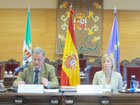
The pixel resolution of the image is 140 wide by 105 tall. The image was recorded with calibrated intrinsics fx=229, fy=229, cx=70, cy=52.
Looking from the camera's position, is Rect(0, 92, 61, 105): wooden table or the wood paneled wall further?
the wood paneled wall

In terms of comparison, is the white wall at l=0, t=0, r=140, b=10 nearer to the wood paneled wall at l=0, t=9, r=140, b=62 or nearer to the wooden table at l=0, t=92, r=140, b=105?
the wood paneled wall at l=0, t=9, r=140, b=62

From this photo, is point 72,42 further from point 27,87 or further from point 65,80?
point 27,87

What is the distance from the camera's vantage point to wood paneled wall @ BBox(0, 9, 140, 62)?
29.8ft

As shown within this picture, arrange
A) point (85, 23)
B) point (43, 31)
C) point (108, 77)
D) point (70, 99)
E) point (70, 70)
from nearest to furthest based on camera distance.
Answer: point (70, 99)
point (108, 77)
point (70, 70)
point (85, 23)
point (43, 31)

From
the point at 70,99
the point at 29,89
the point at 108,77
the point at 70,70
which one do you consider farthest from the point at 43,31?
the point at 70,99

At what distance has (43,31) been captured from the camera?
9.13m

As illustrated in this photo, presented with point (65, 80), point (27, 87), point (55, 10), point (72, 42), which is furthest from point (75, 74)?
point (55, 10)

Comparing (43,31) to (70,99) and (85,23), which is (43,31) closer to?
(85,23)

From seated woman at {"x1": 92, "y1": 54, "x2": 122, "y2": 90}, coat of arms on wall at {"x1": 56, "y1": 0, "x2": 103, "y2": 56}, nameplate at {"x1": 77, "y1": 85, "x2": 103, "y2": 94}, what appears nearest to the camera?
nameplate at {"x1": 77, "y1": 85, "x2": 103, "y2": 94}

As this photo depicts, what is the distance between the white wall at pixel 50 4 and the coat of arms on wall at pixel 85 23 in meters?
0.34

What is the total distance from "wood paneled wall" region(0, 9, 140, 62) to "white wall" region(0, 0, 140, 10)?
16cm

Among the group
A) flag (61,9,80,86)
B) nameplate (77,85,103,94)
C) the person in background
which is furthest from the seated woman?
flag (61,9,80,86)

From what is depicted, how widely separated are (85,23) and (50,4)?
62.2 inches

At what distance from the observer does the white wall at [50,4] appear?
8992mm
